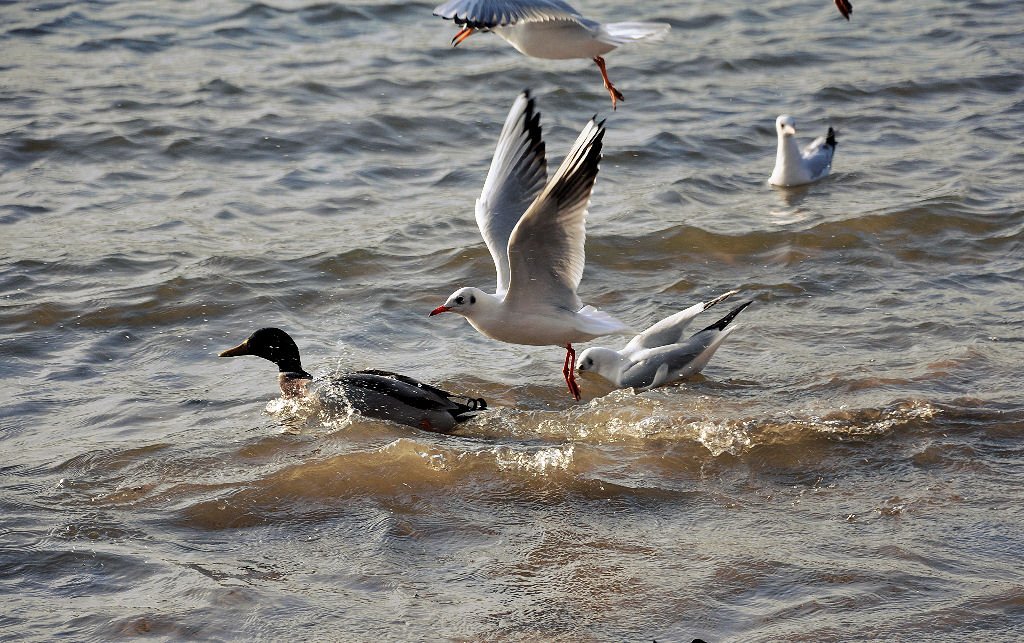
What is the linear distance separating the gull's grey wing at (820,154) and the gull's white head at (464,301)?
5229 mm

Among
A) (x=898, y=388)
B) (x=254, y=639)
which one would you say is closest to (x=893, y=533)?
(x=898, y=388)

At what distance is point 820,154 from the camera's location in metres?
11.7

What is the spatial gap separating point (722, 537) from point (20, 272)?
19.1ft

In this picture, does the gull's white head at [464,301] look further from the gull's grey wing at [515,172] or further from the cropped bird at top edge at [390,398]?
the cropped bird at top edge at [390,398]

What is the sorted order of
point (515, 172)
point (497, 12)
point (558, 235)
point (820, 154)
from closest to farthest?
1. point (558, 235)
2. point (497, 12)
3. point (515, 172)
4. point (820, 154)

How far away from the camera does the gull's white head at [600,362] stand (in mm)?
7816

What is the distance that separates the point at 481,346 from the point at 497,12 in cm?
222

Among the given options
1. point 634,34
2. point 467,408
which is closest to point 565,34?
point 634,34

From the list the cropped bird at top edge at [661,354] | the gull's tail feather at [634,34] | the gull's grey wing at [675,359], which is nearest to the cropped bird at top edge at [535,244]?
the cropped bird at top edge at [661,354]

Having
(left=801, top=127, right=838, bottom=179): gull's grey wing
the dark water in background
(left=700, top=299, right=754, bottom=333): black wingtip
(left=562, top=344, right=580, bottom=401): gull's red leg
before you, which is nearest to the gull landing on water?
(left=700, top=299, right=754, bottom=333): black wingtip

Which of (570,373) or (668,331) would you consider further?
(668,331)

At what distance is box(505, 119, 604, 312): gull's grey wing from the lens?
6254 millimetres

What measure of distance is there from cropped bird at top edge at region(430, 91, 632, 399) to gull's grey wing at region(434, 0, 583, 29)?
485mm

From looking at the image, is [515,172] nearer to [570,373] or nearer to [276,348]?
[570,373]
